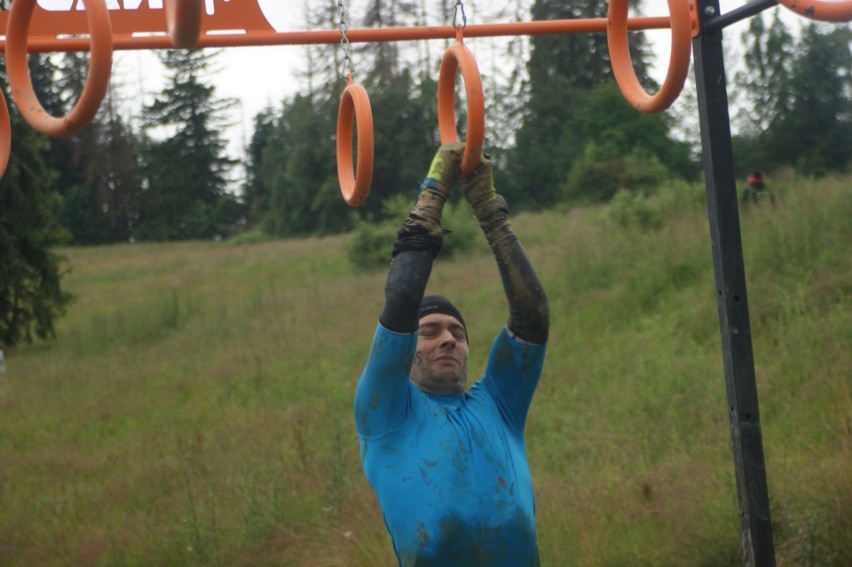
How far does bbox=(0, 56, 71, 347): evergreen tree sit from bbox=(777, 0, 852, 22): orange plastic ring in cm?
1586

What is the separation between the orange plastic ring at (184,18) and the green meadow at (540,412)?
13.6 feet

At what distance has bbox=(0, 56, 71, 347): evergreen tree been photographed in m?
18.0

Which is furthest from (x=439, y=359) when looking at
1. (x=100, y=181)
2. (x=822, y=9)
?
(x=100, y=181)

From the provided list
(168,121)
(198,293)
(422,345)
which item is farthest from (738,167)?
(168,121)

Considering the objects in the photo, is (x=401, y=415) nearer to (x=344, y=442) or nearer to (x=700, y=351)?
(x=344, y=442)

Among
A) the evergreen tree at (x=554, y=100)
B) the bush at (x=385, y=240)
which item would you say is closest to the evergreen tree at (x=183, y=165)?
the evergreen tree at (x=554, y=100)

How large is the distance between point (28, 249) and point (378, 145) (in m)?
17.5

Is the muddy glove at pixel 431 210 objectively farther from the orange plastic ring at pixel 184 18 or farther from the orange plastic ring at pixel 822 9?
the orange plastic ring at pixel 822 9

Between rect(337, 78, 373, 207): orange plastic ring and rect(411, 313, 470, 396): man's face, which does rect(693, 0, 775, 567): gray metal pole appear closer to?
rect(411, 313, 470, 396): man's face

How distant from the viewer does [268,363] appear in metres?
14.7

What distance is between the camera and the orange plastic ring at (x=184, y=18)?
2.62 metres

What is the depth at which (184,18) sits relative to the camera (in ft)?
8.71

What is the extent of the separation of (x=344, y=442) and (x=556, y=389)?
112 inches

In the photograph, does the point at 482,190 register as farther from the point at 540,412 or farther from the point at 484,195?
the point at 540,412
